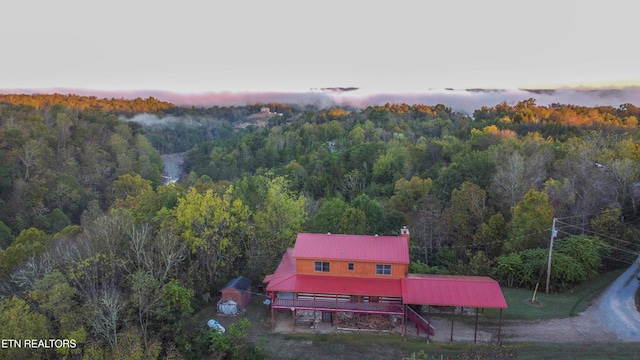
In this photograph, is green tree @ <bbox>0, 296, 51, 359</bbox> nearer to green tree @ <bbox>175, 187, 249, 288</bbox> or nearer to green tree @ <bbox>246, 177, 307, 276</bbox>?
green tree @ <bbox>175, 187, 249, 288</bbox>

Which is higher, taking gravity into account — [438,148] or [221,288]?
[438,148]

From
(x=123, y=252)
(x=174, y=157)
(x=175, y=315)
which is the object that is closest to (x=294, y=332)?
(x=175, y=315)

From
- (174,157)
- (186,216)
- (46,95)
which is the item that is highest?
(46,95)

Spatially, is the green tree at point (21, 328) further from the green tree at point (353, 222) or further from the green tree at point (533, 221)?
the green tree at point (533, 221)

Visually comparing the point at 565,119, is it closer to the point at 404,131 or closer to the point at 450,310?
the point at 404,131

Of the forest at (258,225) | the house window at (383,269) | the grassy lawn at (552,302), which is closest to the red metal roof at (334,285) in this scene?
the house window at (383,269)

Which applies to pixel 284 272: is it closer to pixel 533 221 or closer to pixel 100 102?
pixel 533 221

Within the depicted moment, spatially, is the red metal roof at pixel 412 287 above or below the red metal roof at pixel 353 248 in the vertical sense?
below

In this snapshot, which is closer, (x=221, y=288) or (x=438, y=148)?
(x=221, y=288)
